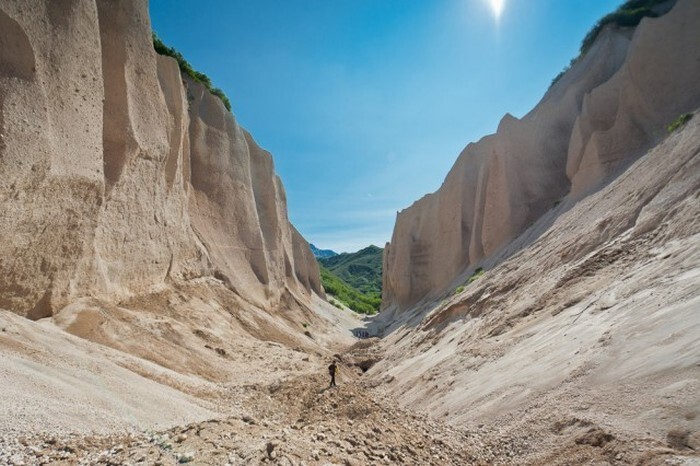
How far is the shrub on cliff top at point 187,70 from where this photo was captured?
2064 cm

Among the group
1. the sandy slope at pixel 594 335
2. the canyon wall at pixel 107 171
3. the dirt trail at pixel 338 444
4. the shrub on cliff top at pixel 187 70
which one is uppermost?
the shrub on cliff top at pixel 187 70

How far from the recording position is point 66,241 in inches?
419

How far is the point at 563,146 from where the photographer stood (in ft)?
74.6

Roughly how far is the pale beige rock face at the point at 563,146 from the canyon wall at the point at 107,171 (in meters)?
13.9

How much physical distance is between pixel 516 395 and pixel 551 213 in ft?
43.7

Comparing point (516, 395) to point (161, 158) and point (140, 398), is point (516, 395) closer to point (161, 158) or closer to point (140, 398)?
point (140, 398)

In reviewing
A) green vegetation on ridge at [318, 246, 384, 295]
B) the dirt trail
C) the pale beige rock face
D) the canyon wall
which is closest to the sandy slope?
the dirt trail

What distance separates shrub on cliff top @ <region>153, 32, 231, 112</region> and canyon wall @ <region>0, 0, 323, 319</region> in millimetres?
869

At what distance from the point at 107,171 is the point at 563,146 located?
22.7 metres

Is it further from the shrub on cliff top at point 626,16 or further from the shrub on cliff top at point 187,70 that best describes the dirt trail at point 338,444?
the shrub on cliff top at point 626,16

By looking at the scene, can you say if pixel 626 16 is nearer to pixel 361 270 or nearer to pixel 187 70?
pixel 187 70

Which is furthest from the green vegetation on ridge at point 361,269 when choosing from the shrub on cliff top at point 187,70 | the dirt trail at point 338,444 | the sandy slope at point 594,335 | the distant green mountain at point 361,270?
the dirt trail at point 338,444

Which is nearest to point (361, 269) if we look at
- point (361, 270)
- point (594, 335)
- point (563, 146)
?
point (361, 270)

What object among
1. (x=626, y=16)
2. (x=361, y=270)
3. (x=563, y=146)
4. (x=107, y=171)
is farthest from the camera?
(x=361, y=270)
